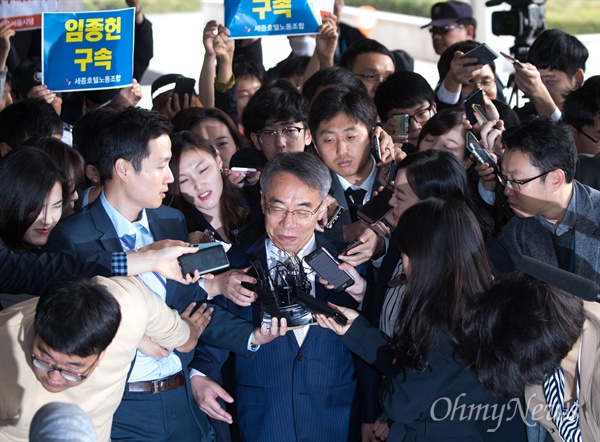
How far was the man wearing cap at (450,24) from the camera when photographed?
6711mm

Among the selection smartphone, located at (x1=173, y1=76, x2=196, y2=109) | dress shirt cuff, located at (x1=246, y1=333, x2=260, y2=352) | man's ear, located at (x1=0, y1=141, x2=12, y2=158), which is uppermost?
dress shirt cuff, located at (x1=246, y1=333, x2=260, y2=352)

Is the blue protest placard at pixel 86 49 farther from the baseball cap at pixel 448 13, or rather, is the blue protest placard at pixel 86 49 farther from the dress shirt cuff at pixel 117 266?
the baseball cap at pixel 448 13

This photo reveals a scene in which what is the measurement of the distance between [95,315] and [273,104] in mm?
2068

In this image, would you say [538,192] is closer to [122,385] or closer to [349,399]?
[349,399]

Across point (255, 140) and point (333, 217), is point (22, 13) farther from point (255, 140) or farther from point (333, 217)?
point (333, 217)

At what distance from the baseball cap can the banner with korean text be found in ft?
9.88

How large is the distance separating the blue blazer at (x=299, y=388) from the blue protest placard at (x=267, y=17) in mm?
2320

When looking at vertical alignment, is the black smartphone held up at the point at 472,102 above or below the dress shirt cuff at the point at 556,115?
above

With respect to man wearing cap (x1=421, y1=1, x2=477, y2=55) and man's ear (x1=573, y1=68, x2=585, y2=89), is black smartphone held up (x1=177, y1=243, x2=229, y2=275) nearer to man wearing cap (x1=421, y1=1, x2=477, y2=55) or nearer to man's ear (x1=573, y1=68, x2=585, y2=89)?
man's ear (x1=573, y1=68, x2=585, y2=89)

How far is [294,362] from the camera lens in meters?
3.00

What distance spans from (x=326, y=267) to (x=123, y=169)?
814mm

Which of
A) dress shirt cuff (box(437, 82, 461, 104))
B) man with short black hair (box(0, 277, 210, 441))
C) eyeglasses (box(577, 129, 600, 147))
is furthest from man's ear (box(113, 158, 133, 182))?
dress shirt cuff (box(437, 82, 461, 104))

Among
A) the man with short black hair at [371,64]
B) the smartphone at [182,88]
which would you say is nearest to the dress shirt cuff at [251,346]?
the man with short black hair at [371,64]

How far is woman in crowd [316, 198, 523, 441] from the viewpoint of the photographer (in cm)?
257
